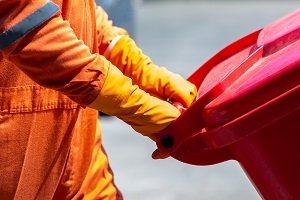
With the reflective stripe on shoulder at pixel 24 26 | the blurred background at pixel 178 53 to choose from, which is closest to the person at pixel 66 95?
the reflective stripe on shoulder at pixel 24 26

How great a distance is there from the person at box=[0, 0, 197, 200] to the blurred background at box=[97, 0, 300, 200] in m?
1.87

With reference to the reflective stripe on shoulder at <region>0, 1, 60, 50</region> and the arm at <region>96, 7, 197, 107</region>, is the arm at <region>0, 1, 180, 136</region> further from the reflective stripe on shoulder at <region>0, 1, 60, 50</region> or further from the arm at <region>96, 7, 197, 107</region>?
the arm at <region>96, 7, 197, 107</region>

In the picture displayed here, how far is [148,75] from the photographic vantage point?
2266 mm

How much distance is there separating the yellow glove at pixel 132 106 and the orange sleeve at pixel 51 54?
2 centimetres

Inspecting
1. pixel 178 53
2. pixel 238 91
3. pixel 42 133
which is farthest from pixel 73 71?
pixel 178 53

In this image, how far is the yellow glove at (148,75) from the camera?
215cm

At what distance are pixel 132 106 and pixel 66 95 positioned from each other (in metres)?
0.15

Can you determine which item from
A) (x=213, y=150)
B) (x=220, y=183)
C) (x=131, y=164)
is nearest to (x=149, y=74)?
(x=213, y=150)

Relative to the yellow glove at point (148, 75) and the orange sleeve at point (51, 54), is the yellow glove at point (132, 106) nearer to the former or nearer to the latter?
the orange sleeve at point (51, 54)

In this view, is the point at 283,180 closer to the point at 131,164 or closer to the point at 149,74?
the point at 149,74

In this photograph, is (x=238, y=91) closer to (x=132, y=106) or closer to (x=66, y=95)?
(x=132, y=106)

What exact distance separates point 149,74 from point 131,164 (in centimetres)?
231

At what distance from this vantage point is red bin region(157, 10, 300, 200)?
1.81 metres

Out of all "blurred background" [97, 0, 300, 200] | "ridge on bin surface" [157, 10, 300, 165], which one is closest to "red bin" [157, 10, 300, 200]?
"ridge on bin surface" [157, 10, 300, 165]
